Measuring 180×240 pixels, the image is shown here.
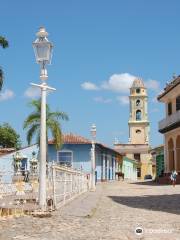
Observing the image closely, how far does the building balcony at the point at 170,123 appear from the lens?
126 ft

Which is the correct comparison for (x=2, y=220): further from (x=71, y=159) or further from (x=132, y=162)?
(x=132, y=162)

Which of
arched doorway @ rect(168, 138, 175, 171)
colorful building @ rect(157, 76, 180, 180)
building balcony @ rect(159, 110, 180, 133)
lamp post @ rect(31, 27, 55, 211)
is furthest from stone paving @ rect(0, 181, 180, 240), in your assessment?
arched doorway @ rect(168, 138, 175, 171)

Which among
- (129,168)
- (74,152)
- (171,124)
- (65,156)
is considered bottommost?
(129,168)

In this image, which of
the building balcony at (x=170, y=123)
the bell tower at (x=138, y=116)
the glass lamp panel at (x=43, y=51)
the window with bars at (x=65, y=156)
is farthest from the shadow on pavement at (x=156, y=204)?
the bell tower at (x=138, y=116)

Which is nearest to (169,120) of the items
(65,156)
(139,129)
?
(65,156)

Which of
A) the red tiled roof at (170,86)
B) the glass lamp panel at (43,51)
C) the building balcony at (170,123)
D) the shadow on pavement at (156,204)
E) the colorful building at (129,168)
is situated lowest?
the shadow on pavement at (156,204)

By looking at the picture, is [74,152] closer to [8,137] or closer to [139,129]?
[8,137]

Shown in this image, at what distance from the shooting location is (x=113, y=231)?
9195 mm

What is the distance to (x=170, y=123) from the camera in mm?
40406

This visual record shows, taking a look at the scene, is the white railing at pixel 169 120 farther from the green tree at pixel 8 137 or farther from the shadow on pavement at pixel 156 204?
the green tree at pixel 8 137

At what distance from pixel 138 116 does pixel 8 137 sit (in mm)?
25680

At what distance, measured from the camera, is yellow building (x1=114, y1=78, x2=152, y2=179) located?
82.8 m

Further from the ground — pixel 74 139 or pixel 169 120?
pixel 169 120

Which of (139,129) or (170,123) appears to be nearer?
(170,123)
